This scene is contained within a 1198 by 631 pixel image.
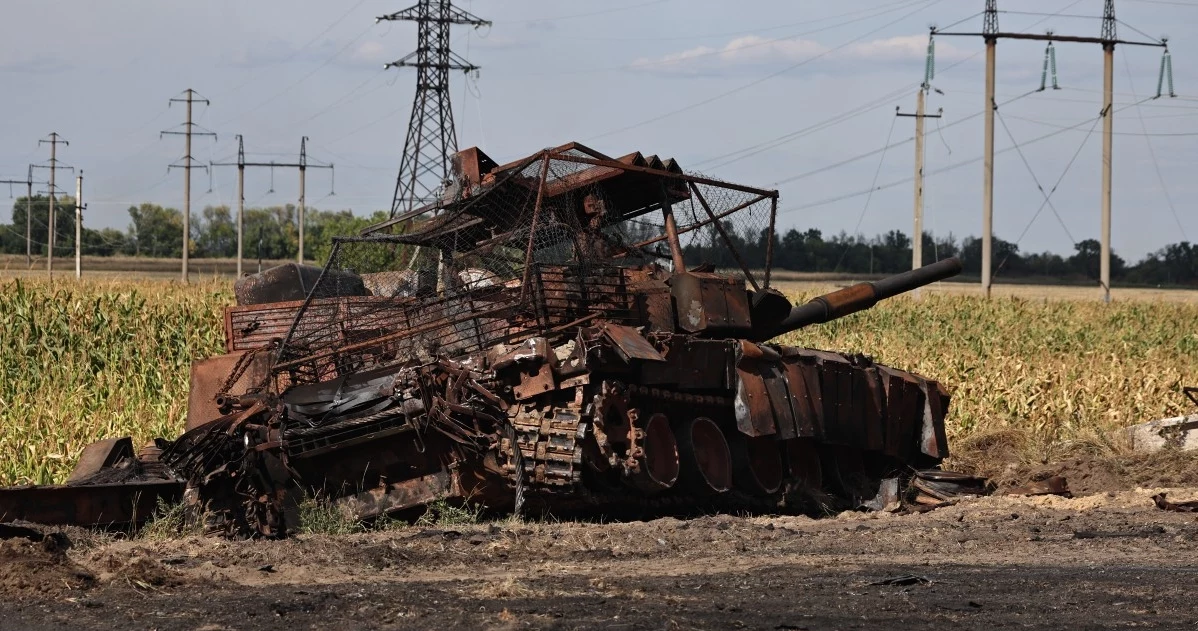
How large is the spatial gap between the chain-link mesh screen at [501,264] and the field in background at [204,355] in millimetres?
3179

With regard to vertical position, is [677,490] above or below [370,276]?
below

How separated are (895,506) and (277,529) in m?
5.80

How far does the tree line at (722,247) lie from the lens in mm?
17466

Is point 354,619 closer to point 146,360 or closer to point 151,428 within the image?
point 151,428

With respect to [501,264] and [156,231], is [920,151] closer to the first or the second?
[501,264]

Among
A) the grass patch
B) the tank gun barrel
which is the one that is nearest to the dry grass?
the tank gun barrel

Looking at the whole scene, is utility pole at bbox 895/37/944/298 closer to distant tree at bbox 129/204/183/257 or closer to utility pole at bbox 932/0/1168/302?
utility pole at bbox 932/0/1168/302

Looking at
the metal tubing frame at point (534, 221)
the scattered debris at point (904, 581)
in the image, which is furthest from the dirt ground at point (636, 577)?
the metal tubing frame at point (534, 221)

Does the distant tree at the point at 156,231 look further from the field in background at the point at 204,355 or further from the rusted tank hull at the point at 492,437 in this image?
the rusted tank hull at the point at 492,437

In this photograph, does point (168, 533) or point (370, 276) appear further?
point (370, 276)

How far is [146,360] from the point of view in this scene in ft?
65.6

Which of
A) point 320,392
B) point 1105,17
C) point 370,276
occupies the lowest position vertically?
point 320,392

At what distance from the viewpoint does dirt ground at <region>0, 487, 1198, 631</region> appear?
6.75 m

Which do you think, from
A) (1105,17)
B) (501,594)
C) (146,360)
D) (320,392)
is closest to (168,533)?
(320,392)
